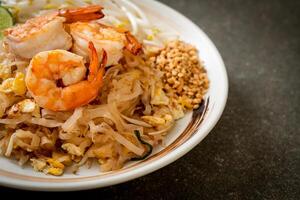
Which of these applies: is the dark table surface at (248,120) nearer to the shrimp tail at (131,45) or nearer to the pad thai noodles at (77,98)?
the pad thai noodles at (77,98)

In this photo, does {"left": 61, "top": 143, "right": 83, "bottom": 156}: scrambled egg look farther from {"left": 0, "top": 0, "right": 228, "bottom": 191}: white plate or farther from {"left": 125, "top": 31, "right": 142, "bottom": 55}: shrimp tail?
{"left": 125, "top": 31, "right": 142, "bottom": 55}: shrimp tail

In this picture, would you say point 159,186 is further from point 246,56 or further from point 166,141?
point 246,56

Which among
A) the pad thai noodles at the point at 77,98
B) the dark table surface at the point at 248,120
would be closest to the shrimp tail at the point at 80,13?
the pad thai noodles at the point at 77,98

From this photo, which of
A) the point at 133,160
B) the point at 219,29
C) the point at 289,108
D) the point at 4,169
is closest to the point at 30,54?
the point at 4,169

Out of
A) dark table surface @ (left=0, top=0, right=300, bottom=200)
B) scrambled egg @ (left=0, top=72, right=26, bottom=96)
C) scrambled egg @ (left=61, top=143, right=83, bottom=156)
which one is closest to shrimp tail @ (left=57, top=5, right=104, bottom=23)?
scrambled egg @ (left=0, top=72, right=26, bottom=96)

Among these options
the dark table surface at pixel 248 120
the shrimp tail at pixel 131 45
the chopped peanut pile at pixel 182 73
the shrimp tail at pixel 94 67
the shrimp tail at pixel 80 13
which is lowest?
the dark table surface at pixel 248 120
